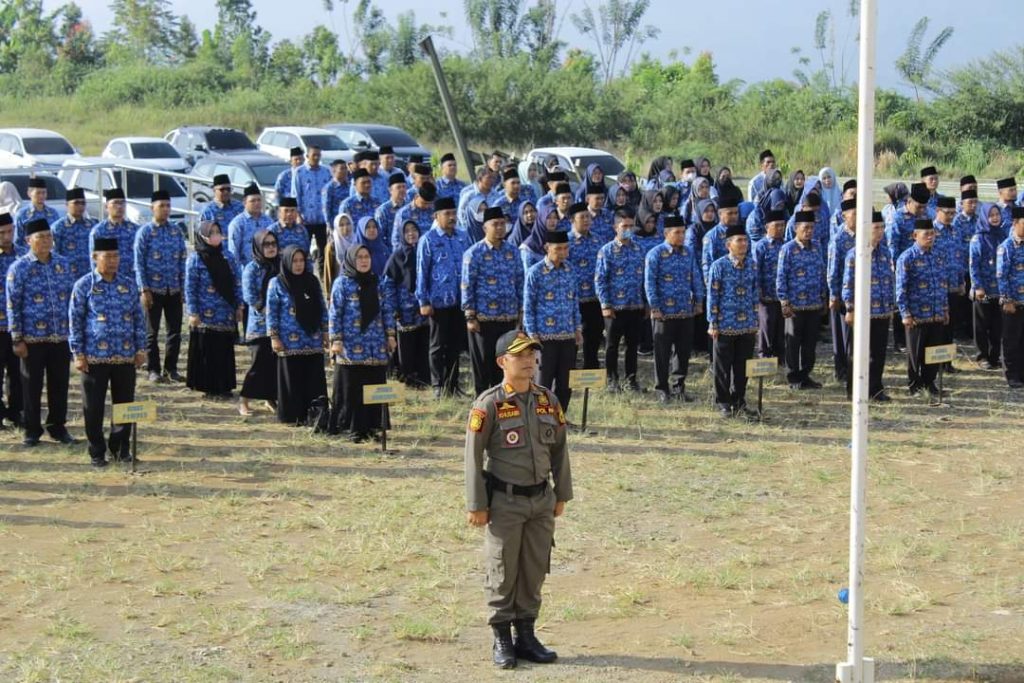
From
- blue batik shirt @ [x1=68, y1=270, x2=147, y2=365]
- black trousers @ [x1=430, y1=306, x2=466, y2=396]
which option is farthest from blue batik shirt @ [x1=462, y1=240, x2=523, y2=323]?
blue batik shirt @ [x1=68, y1=270, x2=147, y2=365]

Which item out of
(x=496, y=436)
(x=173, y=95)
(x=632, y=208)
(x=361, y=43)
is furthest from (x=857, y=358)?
(x=361, y=43)

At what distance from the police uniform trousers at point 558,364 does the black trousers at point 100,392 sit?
338cm

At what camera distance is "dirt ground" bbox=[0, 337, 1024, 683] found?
7.55 m

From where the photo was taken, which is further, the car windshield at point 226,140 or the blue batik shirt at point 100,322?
the car windshield at point 226,140

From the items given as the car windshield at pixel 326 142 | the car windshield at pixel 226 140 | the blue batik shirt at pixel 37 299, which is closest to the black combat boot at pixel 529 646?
the blue batik shirt at pixel 37 299

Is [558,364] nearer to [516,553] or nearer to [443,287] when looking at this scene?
[443,287]

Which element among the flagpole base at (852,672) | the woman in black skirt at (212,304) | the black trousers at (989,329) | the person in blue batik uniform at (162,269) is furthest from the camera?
the black trousers at (989,329)

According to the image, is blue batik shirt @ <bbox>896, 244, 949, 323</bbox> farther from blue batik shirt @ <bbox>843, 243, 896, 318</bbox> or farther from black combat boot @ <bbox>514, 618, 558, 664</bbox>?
black combat boot @ <bbox>514, 618, 558, 664</bbox>

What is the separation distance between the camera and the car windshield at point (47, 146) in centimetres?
2708

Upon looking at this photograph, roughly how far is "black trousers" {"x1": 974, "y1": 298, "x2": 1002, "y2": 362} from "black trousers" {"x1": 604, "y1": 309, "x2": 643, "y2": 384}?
380 centimetres

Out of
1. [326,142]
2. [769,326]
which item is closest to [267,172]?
[326,142]

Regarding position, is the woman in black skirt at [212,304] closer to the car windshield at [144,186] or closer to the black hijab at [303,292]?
the black hijab at [303,292]

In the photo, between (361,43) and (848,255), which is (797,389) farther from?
(361,43)

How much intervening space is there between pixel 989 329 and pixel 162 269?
8.34 m
